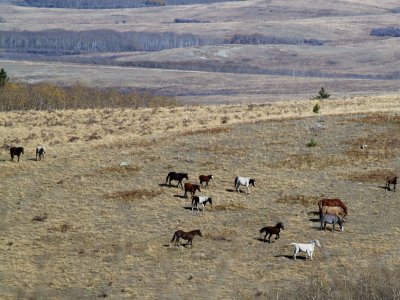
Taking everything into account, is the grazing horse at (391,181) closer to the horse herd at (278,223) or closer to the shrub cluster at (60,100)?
the horse herd at (278,223)

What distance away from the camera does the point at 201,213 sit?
117 feet

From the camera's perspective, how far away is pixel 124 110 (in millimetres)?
71000

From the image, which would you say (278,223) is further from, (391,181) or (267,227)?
(391,181)

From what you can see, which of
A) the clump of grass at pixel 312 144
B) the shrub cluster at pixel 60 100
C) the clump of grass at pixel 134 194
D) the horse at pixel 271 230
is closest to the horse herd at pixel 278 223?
the horse at pixel 271 230

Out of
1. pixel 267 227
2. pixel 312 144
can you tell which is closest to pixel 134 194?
pixel 267 227

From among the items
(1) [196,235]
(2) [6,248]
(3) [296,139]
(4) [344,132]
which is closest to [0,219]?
(2) [6,248]

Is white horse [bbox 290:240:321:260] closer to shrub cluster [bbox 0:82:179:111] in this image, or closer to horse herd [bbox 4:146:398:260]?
horse herd [bbox 4:146:398:260]

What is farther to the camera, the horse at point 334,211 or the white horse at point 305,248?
the horse at point 334,211

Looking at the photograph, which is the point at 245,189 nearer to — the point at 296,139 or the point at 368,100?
the point at 296,139

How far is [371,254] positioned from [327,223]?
424 centimetres

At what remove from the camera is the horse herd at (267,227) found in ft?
99.9

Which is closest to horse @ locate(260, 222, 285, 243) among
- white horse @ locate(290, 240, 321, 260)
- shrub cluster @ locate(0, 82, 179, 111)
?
white horse @ locate(290, 240, 321, 260)

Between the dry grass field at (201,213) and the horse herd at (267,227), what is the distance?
0.47m

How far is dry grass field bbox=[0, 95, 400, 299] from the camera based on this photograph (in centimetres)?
2797
